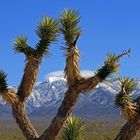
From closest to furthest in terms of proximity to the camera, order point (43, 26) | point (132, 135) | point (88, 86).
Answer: point (132, 135) → point (88, 86) → point (43, 26)

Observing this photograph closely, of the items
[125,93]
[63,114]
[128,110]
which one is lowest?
[128,110]

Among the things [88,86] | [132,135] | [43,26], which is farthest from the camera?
[43,26]

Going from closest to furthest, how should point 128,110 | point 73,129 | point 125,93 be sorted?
point 128,110 < point 125,93 < point 73,129

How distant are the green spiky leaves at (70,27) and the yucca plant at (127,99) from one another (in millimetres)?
1623

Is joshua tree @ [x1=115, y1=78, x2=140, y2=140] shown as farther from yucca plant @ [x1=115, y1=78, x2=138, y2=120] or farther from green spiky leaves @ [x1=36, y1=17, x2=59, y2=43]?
green spiky leaves @ [x1=36, y1=17, x2=59, y2=43]

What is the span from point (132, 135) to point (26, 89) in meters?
2.80

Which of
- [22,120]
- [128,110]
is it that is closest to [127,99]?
[128,110]

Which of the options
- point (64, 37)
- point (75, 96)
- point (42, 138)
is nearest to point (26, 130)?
point (42, 138)

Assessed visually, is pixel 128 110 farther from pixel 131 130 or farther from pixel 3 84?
pixel 3 84

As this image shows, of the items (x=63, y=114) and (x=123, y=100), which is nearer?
(x=123, y=100)

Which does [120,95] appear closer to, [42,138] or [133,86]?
[133,86]

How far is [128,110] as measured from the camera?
1070 centimetres

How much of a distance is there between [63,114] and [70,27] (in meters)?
2.01

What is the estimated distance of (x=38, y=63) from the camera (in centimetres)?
1236
